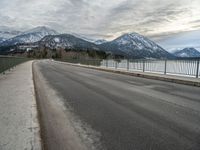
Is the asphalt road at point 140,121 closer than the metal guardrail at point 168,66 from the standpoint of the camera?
Yes

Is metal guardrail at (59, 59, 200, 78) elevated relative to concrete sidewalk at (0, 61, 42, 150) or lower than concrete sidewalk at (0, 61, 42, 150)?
elevated

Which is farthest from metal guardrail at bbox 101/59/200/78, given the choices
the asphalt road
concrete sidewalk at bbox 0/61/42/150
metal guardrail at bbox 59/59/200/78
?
concrete sidewalk at bbox 0/61/42/150

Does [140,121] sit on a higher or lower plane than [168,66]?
lower

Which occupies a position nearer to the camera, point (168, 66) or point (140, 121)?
point (140, 121)

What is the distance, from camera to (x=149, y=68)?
2542 cm

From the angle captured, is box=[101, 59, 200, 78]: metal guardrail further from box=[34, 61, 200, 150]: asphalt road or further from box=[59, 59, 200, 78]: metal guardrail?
box=[34, 61, 200, 150]: asphalt road

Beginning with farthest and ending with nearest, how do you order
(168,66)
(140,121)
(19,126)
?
(168,66) < (140,121) < (19,126)

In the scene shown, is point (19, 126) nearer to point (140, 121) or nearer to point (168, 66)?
point (140, 121)

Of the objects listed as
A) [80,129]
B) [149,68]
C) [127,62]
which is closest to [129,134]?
[80,129]

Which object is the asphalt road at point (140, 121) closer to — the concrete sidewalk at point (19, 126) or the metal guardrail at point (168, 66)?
the concrete sidewalk at point (19, 126)

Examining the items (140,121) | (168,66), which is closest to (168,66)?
(168,66)

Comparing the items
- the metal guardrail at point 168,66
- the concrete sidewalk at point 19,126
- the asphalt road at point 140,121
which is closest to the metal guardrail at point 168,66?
the metal guardrail at point 168,66

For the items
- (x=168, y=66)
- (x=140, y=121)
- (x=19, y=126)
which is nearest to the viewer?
(x=19, y=126)

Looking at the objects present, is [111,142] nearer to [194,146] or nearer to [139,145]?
[139,145]
